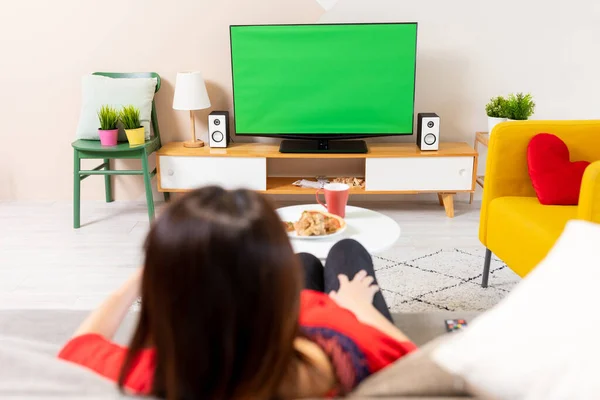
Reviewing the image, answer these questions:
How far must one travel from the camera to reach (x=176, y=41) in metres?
3.91

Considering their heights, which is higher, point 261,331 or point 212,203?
point 212,203

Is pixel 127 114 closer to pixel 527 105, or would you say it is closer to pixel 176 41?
pixel 176 41

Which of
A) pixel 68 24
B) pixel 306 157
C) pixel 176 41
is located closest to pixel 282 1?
pixel 176 41

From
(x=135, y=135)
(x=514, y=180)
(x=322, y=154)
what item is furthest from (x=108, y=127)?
(x=514, y=180)

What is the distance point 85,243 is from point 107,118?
74cm

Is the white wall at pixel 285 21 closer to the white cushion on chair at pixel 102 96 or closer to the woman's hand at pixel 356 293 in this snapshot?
the white cushion on chair at pixel 102 96

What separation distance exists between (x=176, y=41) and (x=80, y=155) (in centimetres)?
97

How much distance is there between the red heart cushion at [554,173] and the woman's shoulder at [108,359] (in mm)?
1925

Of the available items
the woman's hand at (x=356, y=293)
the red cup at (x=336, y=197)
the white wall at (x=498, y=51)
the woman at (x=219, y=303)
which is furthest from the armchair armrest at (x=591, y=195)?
the white wall at (x=498, y=51)

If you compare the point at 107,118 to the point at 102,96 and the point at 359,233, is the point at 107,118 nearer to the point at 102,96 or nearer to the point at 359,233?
the point at 102,96

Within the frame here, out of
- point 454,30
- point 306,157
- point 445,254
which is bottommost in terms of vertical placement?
point 445,254

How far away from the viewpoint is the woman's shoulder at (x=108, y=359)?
3.02ft

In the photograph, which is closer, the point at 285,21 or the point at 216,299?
the point at 216,299

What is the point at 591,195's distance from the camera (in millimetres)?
2018
